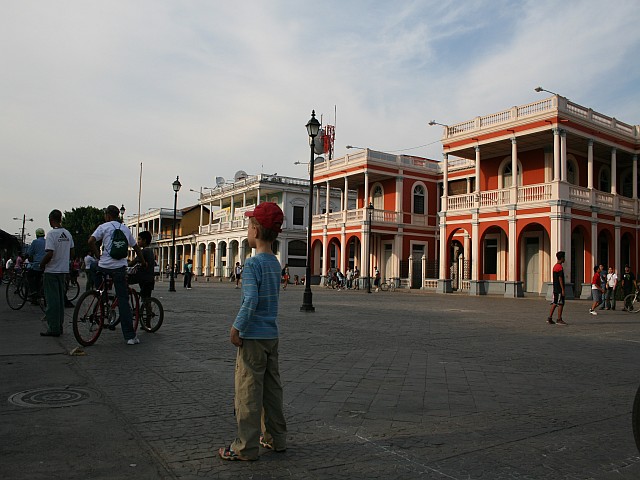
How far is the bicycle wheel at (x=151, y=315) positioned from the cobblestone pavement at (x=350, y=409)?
320 mm

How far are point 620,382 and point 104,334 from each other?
746 cm

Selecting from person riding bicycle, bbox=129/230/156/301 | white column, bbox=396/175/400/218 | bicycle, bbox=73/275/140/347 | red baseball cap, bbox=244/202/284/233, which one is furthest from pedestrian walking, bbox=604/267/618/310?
white column, bbox=396/175/400/218

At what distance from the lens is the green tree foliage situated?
75.7m

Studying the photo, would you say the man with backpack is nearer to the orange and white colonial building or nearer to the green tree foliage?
the orange and white colonial building

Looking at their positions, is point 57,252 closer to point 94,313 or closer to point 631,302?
point 94,313

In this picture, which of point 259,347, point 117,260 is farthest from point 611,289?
point 259,347

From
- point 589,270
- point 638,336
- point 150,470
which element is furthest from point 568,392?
point 589,270

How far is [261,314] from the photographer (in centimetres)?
368

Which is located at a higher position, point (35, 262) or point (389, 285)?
point (35, 262)

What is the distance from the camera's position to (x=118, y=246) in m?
7.65

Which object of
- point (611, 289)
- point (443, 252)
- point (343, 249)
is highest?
point (343, 249)

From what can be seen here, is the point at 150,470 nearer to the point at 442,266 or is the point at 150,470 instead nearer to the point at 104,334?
the point at 104,334

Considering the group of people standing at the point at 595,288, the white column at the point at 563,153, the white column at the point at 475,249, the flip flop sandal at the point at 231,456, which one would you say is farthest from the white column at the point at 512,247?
the flip flop sandal at the point at 231,456

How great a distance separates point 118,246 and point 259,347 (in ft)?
15.6
